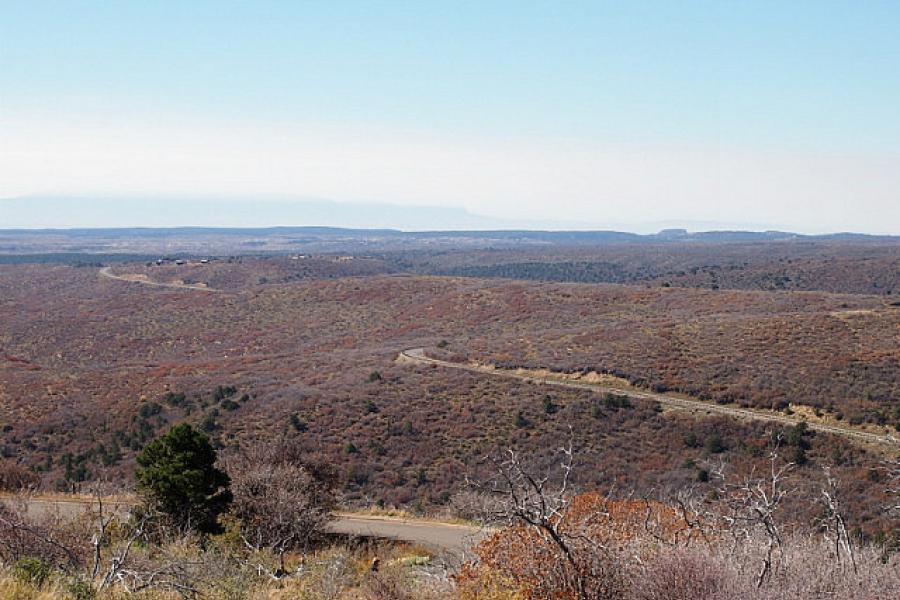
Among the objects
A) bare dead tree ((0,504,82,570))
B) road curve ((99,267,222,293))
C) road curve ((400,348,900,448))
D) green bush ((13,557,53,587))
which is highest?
green bush ((13,557,53,587))

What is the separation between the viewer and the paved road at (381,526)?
15.7 meters

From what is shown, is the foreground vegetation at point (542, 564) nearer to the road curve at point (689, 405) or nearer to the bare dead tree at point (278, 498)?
the bare dead tree at point (278, 498)

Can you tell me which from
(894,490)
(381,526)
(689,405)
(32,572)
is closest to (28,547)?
(32,572)

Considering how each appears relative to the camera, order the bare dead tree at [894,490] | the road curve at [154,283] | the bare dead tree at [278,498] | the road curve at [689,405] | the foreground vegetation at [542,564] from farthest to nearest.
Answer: the road curve at [154,283] < the road curve at [689,405] < the bare dead tree at [278,498] < the bare dead tree at [894,490] < the foreground vegetation at [542,564]

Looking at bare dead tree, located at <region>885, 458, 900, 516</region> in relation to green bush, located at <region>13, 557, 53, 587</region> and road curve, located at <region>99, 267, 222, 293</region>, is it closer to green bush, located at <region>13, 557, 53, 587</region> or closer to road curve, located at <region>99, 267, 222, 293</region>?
green bush, located at <region>13, 557, 53, 587</region>

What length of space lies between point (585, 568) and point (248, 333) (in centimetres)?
6449

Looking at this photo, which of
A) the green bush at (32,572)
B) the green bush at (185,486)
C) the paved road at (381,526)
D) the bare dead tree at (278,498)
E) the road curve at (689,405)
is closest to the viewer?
the green bush at (32,572)

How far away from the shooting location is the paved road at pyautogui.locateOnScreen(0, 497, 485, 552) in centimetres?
1573

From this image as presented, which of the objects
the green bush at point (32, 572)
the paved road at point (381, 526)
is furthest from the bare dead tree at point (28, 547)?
the paved road at point (381, 526)

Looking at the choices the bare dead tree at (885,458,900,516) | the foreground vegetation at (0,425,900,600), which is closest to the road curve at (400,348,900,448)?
the bare dead tree at (885,458,900,516)

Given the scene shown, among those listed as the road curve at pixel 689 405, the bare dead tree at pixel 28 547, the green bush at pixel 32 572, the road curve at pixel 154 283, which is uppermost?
the green bush at pixel 32 572

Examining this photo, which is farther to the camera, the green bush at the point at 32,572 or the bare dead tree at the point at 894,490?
the bare dead tree at the point at 894,490

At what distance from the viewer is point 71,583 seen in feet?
23.6

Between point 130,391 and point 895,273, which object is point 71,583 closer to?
point 130,391
